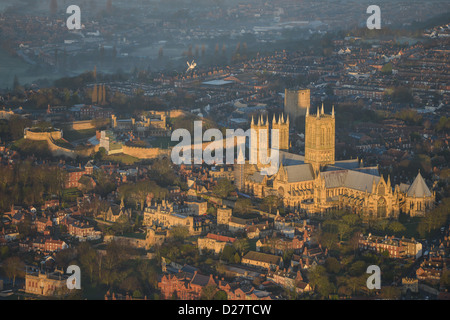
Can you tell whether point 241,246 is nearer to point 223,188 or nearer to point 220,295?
point 220,295

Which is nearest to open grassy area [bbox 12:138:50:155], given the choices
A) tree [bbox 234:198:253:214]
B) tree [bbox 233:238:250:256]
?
tree [bbox 234:198:253:214]

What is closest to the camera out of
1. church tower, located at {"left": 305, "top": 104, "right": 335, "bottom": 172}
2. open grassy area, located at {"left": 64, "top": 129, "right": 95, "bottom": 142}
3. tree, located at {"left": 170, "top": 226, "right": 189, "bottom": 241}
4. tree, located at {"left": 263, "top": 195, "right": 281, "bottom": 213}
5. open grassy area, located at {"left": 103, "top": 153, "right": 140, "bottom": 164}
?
tree, located at {"left": 170, "top": 226, "right": 189, "bottom": 241}

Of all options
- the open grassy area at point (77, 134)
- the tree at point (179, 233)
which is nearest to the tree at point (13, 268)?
the tree at point (179, 233)

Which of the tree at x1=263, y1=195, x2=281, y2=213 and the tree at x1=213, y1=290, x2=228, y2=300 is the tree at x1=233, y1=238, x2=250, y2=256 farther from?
the tree at x1=263, y1=195, x2=281, y2=213

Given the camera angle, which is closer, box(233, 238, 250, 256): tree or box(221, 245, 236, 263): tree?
box(221, 245, 236, 263): tree

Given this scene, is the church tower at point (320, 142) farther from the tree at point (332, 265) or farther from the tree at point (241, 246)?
the tree at point (332, 265)

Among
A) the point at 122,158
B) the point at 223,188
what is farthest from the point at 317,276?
the point at 122,158
